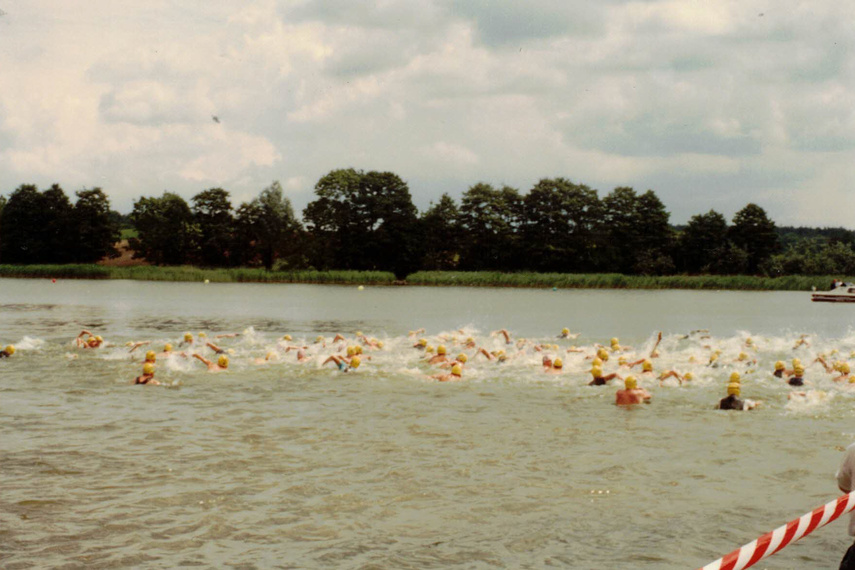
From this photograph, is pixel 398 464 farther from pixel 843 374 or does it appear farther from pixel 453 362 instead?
pixel 843 374

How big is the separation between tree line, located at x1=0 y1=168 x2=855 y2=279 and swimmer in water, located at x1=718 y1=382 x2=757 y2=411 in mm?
88865

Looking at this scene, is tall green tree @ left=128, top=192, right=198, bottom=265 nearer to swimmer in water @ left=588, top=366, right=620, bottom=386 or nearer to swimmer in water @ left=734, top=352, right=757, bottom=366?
swimmer in water @ left=734, top=352, right=757, bottom=366

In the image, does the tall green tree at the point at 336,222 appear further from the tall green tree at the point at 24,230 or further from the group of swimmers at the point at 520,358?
the group of swimmers at the point at 520,358

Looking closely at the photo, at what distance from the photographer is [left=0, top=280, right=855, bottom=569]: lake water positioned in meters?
7.74

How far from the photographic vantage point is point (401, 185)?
108 meters

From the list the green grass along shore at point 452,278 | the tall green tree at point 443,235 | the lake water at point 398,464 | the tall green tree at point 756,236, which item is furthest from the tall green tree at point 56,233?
the lake water at point 398,464

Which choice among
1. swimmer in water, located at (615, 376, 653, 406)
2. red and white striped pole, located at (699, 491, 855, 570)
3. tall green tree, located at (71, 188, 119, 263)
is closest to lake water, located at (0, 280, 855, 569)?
swimmer in water, located at (615, 376, 653, 406)

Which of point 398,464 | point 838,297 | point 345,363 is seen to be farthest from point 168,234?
point 398,464

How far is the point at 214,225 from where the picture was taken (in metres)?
109

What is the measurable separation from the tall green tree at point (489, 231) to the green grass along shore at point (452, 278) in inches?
690

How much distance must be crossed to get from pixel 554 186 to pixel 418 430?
99.9 m

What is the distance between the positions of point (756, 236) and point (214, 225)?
7332 cm

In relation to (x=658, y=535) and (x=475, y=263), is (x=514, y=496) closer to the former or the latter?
(x=658, y=535)

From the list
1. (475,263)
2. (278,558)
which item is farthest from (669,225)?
(278,558)
